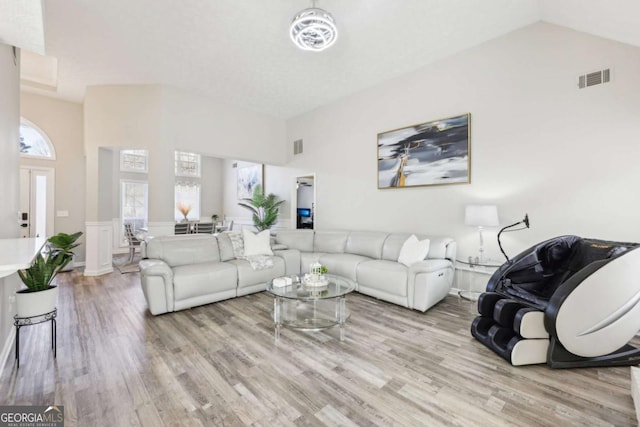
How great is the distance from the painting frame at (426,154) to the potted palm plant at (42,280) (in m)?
4.31

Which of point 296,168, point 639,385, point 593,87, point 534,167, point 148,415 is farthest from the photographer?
point 296,168

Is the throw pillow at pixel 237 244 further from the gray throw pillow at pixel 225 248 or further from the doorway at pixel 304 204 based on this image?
the doorway at pixel 304 204

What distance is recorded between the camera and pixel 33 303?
7.26 feet

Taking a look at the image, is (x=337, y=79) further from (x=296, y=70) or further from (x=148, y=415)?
(x=148, y=415)

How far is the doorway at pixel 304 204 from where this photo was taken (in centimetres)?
749

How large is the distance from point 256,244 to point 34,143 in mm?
5221

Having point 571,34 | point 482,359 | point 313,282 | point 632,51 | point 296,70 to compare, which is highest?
point 296,70

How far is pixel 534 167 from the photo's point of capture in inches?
138

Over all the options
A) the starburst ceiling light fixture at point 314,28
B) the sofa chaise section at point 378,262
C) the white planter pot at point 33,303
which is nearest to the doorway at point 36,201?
the white planter pot at point 33,303

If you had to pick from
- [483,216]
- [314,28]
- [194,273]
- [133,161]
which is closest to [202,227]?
[133,161]

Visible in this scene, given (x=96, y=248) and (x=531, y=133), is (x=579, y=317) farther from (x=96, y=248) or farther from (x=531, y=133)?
(x=96, y=248)

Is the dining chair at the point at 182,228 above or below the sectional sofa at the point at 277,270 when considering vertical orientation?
above

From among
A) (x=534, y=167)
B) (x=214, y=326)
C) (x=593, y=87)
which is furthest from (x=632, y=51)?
(x=214, y=326)

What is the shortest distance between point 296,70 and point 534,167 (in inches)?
147
